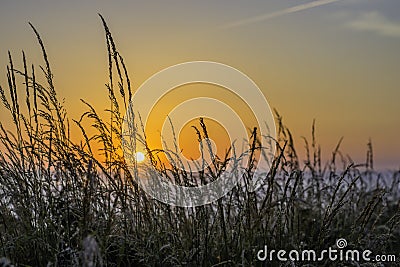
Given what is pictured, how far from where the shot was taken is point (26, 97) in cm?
354

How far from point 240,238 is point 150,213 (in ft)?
1.92

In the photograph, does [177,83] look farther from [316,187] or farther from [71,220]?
[316,187]

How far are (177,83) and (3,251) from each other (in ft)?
5.45

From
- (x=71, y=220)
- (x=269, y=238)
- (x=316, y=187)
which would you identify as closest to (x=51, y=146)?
(x=71, y=220)

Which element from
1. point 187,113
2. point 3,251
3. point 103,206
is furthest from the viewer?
point 187,113

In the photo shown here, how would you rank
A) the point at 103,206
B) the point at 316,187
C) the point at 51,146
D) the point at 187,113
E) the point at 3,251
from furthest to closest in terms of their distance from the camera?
the point at 316,187
the point at 187,113
the point at 51,146
the point at 103,206
the point at 3,251

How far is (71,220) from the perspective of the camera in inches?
127

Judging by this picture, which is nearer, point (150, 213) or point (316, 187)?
point (150, 213)

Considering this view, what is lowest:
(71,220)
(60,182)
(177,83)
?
(71,220)

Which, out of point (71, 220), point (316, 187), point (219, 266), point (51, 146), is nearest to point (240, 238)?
point (219, 266)

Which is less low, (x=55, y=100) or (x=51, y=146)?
(x=55, y=100)
